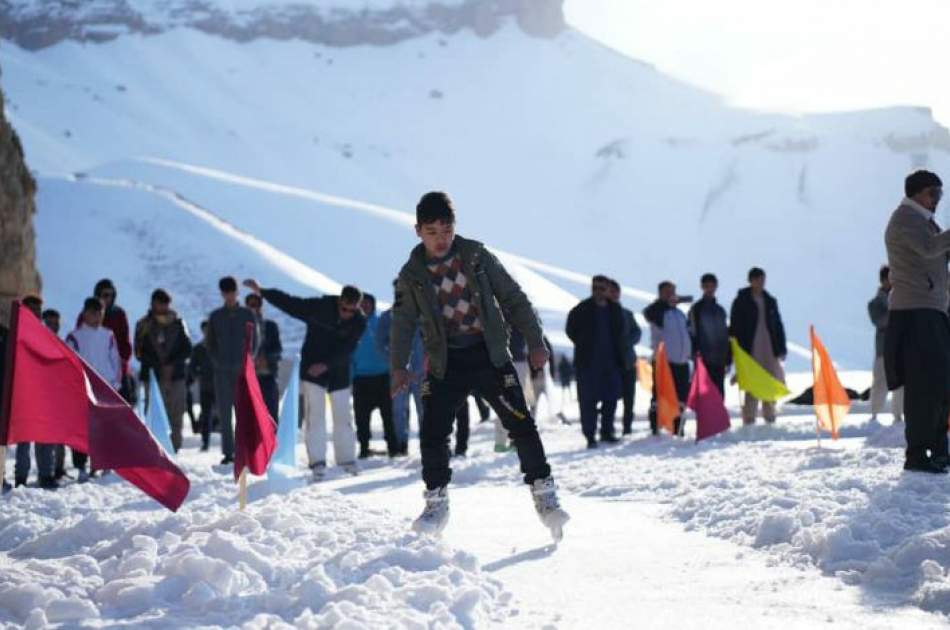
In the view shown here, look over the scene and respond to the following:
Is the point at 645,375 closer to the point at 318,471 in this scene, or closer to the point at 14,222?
the point at 14,222

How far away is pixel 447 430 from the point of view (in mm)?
6117

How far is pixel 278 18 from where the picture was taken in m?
175

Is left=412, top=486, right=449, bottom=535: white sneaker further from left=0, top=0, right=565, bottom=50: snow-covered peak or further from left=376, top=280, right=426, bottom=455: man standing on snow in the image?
left=0, top=0, right=565, bottom=50: snow-covered peak

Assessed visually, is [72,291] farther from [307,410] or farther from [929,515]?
[929,515]

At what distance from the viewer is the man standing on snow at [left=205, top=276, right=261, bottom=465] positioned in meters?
11.8

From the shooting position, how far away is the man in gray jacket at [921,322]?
7.28m

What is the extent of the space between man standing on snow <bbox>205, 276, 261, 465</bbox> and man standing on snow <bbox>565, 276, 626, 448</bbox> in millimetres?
3412

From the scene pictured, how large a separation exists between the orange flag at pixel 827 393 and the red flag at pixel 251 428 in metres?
5.45

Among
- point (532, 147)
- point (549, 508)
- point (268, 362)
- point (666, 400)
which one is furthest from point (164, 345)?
point (532, 147)

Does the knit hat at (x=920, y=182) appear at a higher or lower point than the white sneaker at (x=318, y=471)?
higher

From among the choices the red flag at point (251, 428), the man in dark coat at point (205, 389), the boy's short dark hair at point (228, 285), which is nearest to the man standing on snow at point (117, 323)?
the boy's short dark hair at point (228, 285)

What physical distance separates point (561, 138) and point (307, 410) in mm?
127203

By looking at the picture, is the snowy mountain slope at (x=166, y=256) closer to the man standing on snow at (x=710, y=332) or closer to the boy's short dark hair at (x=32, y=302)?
the man standing on snow at (x=710, y=332)

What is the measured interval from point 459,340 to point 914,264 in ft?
10.3
